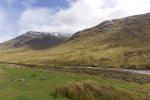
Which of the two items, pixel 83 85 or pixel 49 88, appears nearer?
pixel 83 85

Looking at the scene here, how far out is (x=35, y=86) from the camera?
93.4 feet

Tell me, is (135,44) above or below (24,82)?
above

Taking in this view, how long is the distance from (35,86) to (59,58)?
465 ft

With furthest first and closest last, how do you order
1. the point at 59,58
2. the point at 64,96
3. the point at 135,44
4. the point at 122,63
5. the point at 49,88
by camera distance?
the point at 135,44 < the point at 59,58 < the point at 122,63 < the point at 49,88 < the point at 64,96

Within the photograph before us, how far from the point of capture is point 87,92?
25.4m

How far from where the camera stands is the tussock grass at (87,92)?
25.0 m

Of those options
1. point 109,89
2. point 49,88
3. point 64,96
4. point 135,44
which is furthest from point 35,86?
point 135,44

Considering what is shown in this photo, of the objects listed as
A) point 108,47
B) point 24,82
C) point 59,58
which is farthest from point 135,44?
point 24,82

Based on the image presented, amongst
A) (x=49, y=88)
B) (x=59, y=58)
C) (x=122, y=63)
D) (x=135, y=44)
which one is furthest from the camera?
(x=135, y=44)

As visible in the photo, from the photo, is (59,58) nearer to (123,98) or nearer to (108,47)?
(108,47)

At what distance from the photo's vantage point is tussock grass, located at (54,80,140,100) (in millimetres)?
25000

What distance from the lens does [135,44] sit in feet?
635

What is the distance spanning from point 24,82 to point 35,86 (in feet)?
5.29

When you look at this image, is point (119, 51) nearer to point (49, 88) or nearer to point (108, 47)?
point (108, 47)
